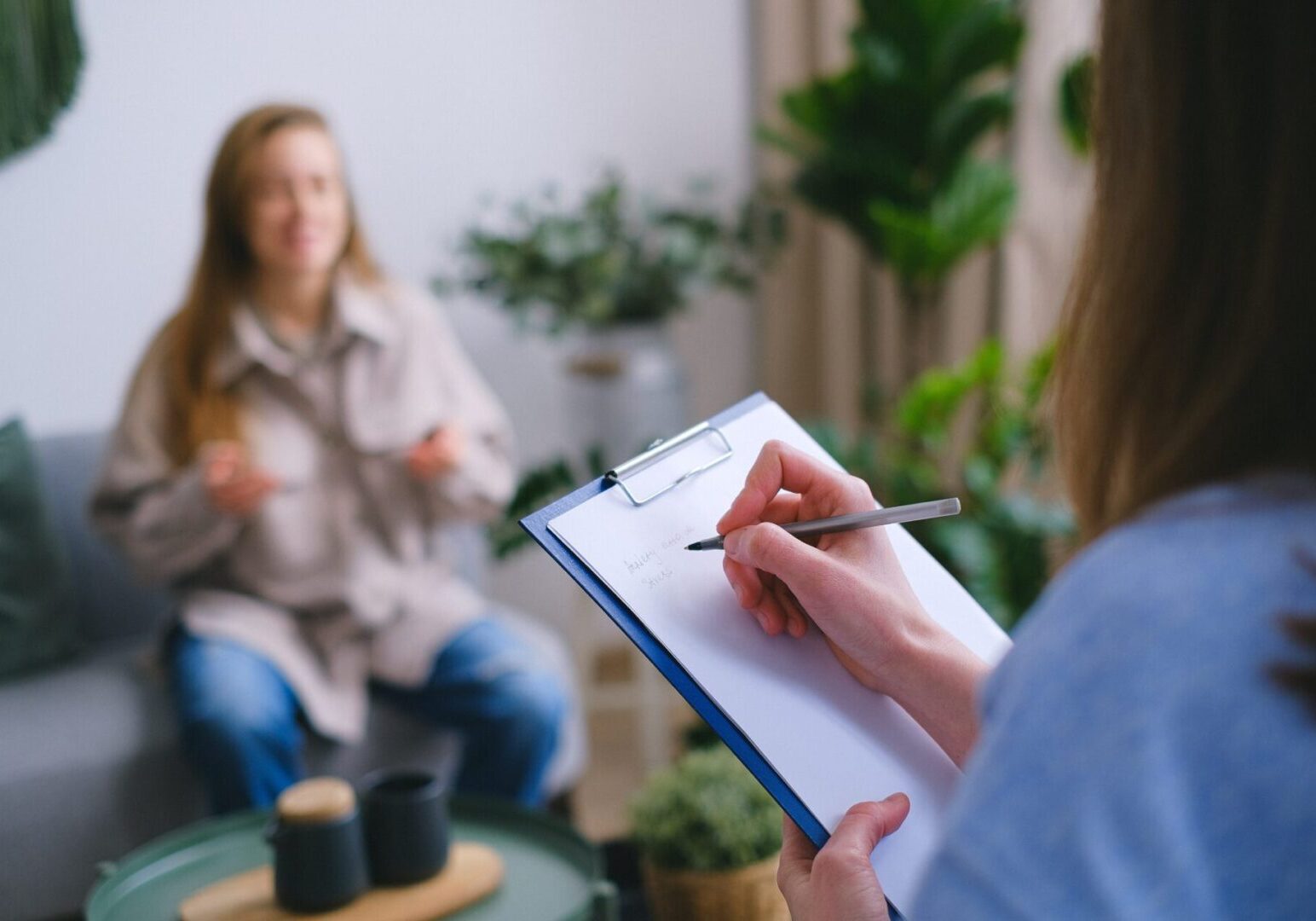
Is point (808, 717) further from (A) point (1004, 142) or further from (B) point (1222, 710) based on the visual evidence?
(A) point (1004, 142)

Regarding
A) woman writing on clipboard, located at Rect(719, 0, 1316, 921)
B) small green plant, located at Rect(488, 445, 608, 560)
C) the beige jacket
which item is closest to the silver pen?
woman writing on clipboard, located at Rect(719, 0, 1316, 921)

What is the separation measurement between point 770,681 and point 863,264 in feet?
7.07

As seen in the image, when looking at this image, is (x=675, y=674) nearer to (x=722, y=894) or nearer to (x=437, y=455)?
(x=722, y=894)

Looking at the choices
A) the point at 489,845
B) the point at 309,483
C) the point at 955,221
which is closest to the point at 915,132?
the point at 955,221

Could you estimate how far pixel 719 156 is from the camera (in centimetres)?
276

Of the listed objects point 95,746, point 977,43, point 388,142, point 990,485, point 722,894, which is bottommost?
point 722,894

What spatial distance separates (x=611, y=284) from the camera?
2236mm

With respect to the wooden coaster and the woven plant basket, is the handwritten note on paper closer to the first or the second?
the wooden coaster

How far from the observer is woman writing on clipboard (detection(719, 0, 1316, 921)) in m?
0.37

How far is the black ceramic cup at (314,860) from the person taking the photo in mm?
1077

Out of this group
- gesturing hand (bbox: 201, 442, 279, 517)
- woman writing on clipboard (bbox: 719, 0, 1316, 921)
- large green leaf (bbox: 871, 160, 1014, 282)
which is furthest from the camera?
large green leaf (bbox: 871, 160, 1014, 282)

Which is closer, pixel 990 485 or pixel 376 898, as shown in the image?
pixel 376 898

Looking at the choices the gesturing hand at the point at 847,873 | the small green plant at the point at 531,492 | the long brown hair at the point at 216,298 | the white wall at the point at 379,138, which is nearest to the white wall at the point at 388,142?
the white wall at the point at 379,138

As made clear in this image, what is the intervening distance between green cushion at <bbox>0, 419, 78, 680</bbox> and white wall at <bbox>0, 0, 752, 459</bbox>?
8 cm
